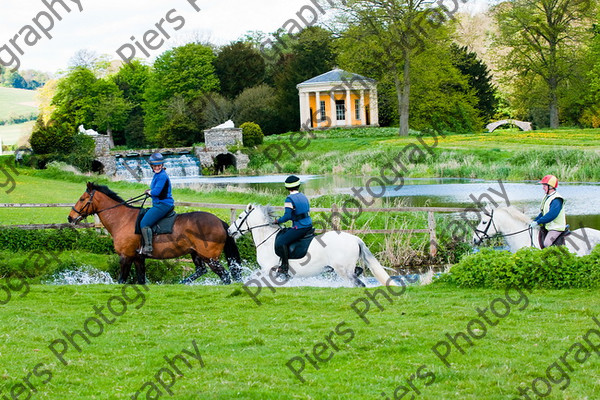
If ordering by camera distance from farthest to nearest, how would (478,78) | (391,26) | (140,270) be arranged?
1. (478,78)
2. (391,26)
3. (140,270)

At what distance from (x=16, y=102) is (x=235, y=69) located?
62.4m

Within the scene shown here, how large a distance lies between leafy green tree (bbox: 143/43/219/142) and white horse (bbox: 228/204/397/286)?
56856 mm

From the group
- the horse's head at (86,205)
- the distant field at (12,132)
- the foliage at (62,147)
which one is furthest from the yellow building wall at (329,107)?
the horse's head at (86,205)

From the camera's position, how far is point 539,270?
1154cm

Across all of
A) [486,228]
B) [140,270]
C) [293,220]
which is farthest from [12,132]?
[486,228]

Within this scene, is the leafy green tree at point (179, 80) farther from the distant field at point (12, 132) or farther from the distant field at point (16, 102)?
the distant field at point (16, 102)

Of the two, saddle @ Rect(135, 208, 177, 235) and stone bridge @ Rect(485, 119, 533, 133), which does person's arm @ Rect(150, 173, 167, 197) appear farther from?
stone bridge @ Rect(485, 119, 533, 133)

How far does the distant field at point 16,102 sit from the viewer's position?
367 ft

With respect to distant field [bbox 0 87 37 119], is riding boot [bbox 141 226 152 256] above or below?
below

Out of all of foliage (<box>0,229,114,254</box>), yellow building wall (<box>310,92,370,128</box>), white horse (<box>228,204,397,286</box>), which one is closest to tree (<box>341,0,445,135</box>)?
yellow building wall (<box>310,92,370,128</box>)

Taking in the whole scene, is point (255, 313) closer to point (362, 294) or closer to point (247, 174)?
point (362, 294)

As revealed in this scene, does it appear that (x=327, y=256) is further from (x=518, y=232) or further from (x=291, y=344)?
(x=291, y=344)

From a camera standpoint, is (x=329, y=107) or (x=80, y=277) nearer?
(x=80, y=277)

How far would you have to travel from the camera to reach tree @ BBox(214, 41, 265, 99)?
70.9m
